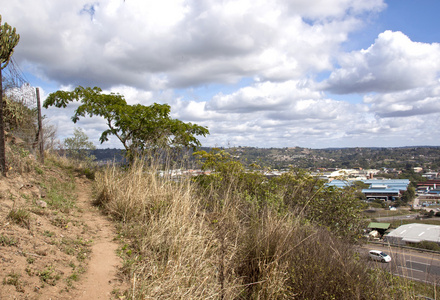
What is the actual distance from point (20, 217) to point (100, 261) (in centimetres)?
133

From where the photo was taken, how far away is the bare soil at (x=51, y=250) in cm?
357

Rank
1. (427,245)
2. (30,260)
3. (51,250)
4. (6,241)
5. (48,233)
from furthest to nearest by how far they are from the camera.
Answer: (427,245) → (48,233) → (51,250) → (6,241) → (30,260)

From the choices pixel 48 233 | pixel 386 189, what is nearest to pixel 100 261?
pixel 48 233

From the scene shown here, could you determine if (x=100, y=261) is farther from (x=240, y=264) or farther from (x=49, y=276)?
(x=240, y=264)

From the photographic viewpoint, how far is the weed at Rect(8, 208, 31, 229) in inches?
182

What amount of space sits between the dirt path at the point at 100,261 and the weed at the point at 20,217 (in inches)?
40.8

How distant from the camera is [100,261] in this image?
466cm

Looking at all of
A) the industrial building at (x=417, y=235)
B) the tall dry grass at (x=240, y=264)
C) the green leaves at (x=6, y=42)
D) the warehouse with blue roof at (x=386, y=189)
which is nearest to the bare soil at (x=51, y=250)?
the tall dry grass at (x=240, y=264)

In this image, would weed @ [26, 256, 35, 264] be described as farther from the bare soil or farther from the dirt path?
the dirt path

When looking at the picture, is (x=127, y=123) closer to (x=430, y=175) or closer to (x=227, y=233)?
(x=227, y=233)

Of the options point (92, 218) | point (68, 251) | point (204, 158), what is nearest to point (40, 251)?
point (68, 251)

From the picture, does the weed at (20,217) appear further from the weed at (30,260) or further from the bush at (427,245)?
the bush at (427,245)

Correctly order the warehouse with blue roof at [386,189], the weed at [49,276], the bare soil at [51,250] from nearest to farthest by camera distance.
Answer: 1. the bare soil at [51,250]
2. the weed at [49,276]
3. the warehouse with blue roof at [386,189]

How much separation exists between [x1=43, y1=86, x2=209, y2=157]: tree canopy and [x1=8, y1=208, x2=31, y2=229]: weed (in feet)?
22.0
